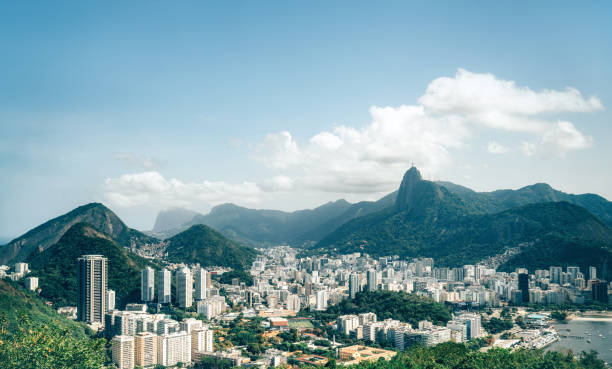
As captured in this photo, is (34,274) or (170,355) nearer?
(170,355)

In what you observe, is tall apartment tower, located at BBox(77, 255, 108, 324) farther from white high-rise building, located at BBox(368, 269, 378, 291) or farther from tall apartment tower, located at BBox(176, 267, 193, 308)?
white high-rise building, located at BBox(368, 269, 378, 291)

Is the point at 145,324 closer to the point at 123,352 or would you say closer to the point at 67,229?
the point at 123,352

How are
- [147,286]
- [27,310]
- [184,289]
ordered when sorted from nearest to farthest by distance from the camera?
[27,310] < [147,286] < [184,289]

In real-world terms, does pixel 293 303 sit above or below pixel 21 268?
below

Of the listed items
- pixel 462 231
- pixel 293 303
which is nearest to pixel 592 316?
pixel 293 303

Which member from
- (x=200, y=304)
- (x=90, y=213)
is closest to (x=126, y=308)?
(x=200, y=304)

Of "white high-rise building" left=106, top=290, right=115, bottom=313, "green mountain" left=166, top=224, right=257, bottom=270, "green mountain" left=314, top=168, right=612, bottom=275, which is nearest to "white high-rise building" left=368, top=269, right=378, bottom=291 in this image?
"white high-rise building" left=106, top=290, right=115, bottom=313

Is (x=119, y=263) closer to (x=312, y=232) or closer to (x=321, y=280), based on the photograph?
(x=321, y=280)
